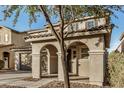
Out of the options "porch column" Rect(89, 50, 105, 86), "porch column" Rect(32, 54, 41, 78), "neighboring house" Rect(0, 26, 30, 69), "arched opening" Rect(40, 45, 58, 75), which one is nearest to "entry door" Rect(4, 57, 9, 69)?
"neighboring house" Rect(0, 26, 30, 69)

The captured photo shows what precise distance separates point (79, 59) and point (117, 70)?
561 centimetres

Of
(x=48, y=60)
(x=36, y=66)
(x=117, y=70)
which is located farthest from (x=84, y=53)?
(x=117, y=70)

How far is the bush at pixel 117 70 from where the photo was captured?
379 inches

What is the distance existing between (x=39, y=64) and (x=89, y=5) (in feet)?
19.5

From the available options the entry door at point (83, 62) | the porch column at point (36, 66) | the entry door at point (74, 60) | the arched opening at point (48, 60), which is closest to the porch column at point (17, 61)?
the porch column at point (36, 66)

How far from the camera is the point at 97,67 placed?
1273 centimetres

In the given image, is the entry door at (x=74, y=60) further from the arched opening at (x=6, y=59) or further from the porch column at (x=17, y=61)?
the arched opening at (x=6, y=59)

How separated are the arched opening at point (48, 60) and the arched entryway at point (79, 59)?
1.04m

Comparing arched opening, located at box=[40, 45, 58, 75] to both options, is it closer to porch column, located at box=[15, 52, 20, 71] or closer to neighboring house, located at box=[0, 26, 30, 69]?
neighboring house, located at box=[0, 26, 30, 69]

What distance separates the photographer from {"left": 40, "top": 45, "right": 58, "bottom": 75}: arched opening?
50.9 ft

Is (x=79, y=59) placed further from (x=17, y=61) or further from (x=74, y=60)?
(x=17, y=61)

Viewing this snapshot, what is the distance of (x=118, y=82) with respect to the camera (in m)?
10.2
